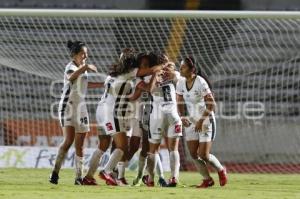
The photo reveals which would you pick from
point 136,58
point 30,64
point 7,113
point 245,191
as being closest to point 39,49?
point 30,64

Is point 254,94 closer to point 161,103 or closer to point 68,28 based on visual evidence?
point 68,28

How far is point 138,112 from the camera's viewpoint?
42.9 feet

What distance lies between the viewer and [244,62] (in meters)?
18.8

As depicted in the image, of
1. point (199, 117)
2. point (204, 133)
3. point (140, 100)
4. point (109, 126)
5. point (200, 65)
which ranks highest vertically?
point (200, 65)

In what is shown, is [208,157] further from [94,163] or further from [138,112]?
[94,163]

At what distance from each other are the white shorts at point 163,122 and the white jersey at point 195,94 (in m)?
0.31

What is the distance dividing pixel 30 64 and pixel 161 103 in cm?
435

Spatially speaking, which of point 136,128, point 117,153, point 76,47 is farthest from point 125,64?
point 117,153

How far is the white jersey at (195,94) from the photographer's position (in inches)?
504

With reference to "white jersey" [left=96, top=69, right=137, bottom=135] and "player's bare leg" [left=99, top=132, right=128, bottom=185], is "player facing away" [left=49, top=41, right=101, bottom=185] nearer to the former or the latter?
"white jersey" [left=96, top=69, right=137, bottom=135]

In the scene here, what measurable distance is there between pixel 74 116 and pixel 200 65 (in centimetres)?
481

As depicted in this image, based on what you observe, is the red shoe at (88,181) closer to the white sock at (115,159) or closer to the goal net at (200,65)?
the white sock at (115,159)

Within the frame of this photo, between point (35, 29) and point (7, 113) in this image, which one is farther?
point (7, 113)

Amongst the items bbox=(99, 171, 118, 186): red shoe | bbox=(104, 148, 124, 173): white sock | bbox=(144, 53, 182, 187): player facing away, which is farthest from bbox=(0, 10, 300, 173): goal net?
bbox=(99, 171, 118, 186): red shoe
